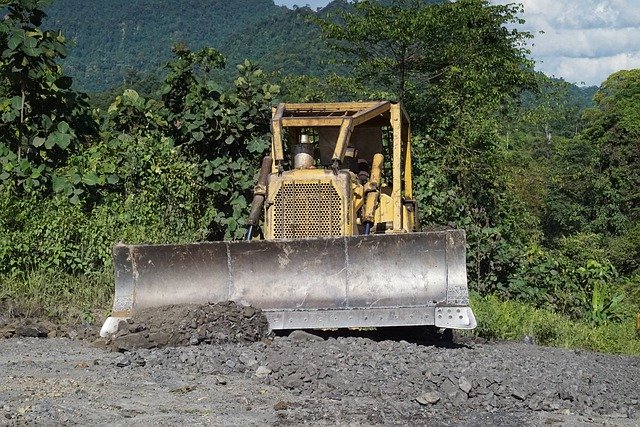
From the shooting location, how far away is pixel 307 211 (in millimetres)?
9672

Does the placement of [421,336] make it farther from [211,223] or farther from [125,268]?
[211,223]

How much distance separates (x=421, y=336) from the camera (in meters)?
9.62

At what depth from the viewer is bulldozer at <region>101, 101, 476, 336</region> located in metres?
8.80

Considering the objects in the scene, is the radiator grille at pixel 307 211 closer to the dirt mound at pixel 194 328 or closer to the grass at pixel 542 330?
the dirt mound at pixel 194 328

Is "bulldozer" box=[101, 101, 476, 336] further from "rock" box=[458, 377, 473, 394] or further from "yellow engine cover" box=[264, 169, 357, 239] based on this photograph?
"rock" box=[458, 377, 473, 394]

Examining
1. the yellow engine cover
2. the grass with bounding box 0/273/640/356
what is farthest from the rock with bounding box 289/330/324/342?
the grass with bounding box 0/273/640/356

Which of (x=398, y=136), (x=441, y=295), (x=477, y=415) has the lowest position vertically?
(x=477, y=415)

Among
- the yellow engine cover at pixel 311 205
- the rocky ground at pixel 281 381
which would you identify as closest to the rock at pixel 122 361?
the rocky ground at pixel 281 381

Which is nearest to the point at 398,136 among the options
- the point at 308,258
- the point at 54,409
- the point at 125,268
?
the point at 308,258

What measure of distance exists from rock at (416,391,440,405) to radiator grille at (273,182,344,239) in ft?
9.96

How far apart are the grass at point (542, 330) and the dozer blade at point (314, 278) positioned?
8.35ft

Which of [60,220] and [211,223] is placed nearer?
[60,220]

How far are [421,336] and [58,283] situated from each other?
4.42 metres

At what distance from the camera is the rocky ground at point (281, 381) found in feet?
20.7
